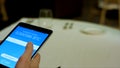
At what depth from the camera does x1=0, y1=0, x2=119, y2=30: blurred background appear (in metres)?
4.00

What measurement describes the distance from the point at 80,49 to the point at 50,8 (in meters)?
2.80

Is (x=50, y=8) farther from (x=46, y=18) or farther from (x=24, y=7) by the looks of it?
(x=46, y=18)

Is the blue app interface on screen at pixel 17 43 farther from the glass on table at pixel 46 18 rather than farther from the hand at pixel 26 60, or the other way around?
the glass on table at pixel 46 18

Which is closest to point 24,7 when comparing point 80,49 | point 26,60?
point 80,49

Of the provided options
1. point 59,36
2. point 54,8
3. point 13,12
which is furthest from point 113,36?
point 13,12

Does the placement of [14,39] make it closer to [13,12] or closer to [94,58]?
[94,58]

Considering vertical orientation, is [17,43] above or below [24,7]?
above

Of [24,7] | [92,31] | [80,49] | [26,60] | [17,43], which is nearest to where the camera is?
[26,60]

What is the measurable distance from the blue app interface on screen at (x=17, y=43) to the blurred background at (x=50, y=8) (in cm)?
300

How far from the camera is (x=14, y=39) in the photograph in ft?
3.13

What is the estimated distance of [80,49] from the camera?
49.8 inches

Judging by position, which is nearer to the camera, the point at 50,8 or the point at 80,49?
the point at 80,49

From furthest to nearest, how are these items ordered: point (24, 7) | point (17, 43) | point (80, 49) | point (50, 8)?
1. point (24, 7)
2. point (50, 8)
3. point (80, 49)
4. point (17, 43)

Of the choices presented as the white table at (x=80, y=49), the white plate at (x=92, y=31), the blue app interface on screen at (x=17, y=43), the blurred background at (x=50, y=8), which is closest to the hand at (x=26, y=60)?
the blue app interface on screen at (x=17, y=43)
